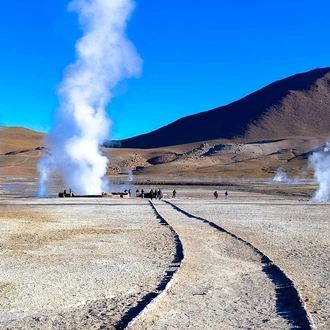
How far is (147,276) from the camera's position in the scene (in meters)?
12.3

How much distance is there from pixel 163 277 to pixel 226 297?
2086mm

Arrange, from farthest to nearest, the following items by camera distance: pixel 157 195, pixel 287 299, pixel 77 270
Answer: pixel 157 195, pixel 77 270, pixel 287 299

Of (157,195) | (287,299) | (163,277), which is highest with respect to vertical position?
(157,195)

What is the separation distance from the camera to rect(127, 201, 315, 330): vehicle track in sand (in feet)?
28.6

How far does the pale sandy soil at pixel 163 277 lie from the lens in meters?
9.00

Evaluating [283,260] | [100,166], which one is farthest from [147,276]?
[100,166]

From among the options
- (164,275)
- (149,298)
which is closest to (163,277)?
(164,275)

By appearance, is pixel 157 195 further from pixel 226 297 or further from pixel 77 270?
pixel 226 297

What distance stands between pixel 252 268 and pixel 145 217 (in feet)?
46.7

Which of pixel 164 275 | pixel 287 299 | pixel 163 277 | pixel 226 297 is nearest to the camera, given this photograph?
pixel 287 299

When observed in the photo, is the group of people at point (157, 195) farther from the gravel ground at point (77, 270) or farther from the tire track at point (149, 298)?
the tire track at point (149, 298)

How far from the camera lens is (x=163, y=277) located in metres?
12.1

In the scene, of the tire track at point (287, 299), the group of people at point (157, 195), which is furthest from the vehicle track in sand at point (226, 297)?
the group of people at point (157, 195)

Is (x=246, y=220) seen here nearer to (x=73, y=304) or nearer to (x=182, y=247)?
(x=182, y=247)
